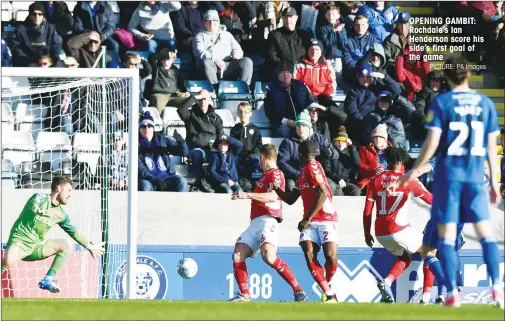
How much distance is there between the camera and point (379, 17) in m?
20.8

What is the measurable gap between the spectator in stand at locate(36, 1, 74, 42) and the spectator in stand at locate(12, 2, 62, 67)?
0.55 meters

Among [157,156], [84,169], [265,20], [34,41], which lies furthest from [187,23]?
[84,169]

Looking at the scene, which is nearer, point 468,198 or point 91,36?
point 468,198

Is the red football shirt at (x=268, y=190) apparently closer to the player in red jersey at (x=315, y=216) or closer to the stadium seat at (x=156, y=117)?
the player in red jersey at (x=315, y=216)

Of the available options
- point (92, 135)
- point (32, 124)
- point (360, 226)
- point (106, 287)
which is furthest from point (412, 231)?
point (32, 124)

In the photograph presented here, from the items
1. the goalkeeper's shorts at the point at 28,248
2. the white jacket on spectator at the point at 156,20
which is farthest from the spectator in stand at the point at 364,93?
the goalkeeper's shorts at the point at 28,248

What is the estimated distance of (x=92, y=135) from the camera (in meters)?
17.1

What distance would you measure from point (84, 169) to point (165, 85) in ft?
9.59

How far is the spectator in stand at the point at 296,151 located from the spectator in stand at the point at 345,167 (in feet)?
0.39

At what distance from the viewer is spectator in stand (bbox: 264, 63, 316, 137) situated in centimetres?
1853

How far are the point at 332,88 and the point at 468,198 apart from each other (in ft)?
31.2

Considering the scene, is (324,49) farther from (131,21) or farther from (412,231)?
(412,231)

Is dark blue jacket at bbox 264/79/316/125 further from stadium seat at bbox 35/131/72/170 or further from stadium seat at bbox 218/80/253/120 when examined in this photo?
stadium seat at bbox 35/131/72/170

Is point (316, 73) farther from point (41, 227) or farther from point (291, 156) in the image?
point (41, 227)
